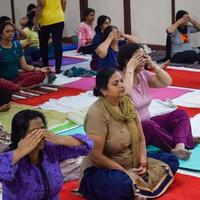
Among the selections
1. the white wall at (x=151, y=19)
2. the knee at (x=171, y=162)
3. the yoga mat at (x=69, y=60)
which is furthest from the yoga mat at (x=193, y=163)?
the white wall at (x=151, y=19)

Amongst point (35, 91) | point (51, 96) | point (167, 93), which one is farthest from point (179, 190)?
point (35, 91)

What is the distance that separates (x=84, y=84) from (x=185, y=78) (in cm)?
122

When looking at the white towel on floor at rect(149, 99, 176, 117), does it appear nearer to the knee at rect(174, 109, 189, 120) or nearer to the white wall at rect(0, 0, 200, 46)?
the knee at rect(174, 109, 189, 120)

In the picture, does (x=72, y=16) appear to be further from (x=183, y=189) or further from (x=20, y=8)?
(x=183, y=189)

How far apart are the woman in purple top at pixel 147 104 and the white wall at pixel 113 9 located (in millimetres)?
4856

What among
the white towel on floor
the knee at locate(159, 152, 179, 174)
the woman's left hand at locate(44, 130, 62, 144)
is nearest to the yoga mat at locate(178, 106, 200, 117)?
the white towel on floor

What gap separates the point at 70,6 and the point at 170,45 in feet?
9.45

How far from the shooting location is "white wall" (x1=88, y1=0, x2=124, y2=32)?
336 inches

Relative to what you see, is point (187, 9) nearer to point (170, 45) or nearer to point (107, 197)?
point (170, 45)

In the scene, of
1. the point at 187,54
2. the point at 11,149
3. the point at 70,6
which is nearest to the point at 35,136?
the point at 11,149

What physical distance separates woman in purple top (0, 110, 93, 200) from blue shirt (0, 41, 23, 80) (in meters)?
3.43

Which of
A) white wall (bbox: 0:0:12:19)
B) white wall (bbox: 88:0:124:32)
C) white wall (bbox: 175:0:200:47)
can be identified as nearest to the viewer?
white wall (bbox: 175:0:200:47)

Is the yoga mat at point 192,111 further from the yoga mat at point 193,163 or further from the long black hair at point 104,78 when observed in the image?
the long black hair at point 104,78

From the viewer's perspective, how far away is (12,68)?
5824 millimetres
